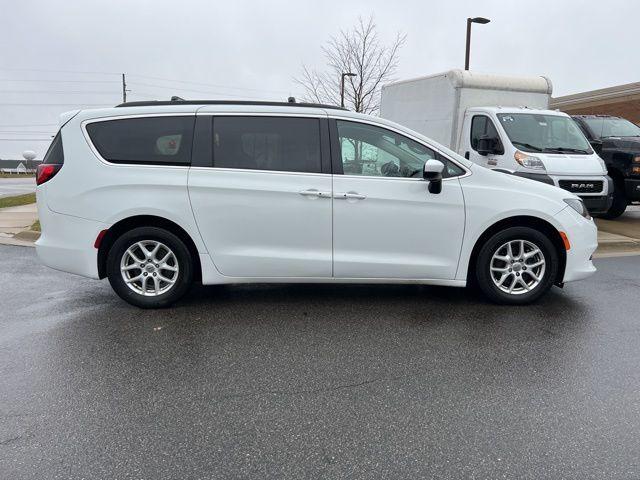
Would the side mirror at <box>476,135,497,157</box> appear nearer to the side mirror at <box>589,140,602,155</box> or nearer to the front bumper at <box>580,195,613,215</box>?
the front bumper at <box>580,195,613,215</box>

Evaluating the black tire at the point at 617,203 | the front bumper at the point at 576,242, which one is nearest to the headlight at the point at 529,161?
the black tire at the point at 617,203

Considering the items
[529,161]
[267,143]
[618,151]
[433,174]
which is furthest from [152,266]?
[618,151]

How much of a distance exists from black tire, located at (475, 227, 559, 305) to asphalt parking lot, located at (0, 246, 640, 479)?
156 mm

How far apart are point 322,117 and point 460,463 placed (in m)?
3.32

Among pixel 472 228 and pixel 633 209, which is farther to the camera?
pixel 633 209

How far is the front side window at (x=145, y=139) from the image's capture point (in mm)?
4711

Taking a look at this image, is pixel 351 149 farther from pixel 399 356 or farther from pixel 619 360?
pixel 619 360

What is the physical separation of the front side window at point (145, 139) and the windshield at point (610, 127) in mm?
9268

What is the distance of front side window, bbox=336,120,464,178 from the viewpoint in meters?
4.79

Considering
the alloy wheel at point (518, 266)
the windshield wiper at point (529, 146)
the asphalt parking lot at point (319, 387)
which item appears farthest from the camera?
the windshield wiper at point (529, 146)

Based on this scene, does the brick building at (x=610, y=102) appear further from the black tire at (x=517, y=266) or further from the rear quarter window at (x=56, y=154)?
the rear quarter window at (x=56, y=154)

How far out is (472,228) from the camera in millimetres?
4773

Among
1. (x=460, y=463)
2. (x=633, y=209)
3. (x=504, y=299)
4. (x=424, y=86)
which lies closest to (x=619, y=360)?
(x=504, y=299)

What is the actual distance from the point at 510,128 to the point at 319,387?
280 inches
